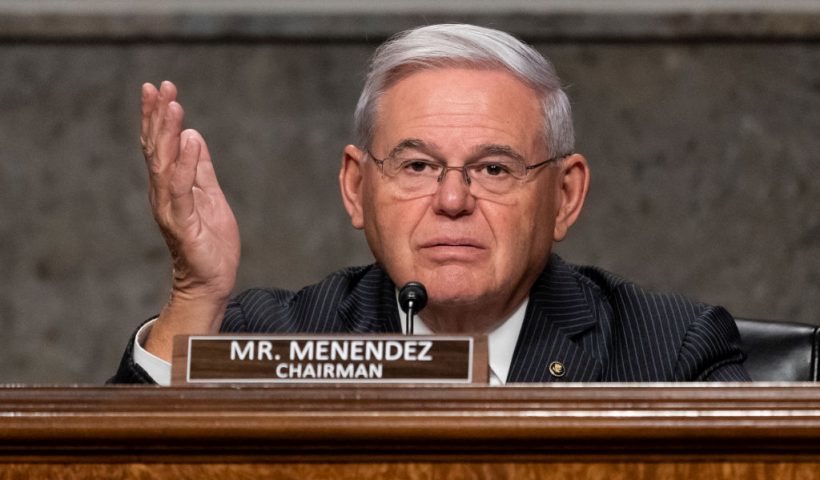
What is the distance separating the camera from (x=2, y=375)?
3891 millimetres

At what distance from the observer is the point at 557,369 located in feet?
7.37

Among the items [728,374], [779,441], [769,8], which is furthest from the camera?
[769,8]

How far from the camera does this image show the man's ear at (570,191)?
8.07 ft

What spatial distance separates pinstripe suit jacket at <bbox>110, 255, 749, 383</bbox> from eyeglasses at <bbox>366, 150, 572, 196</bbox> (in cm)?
23

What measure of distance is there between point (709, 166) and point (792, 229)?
11.3 inches

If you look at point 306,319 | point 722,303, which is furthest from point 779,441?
point 722,303

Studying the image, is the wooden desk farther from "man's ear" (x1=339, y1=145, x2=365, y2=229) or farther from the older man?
"man's ear" (x1=339, y1=145, x2=365, y2=229)

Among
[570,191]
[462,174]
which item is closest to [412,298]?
[462,174]

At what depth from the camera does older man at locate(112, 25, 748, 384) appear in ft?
7.11

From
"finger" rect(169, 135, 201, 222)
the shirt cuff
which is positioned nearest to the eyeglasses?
"finger" rect(169, 135, 201, 222)

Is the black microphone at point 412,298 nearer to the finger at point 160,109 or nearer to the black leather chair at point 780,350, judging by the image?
the finger at point 160,109

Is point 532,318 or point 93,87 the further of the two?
point 93,87

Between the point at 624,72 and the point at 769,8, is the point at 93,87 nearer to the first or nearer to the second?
the point at 624,72

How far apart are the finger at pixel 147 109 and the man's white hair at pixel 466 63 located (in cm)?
48
